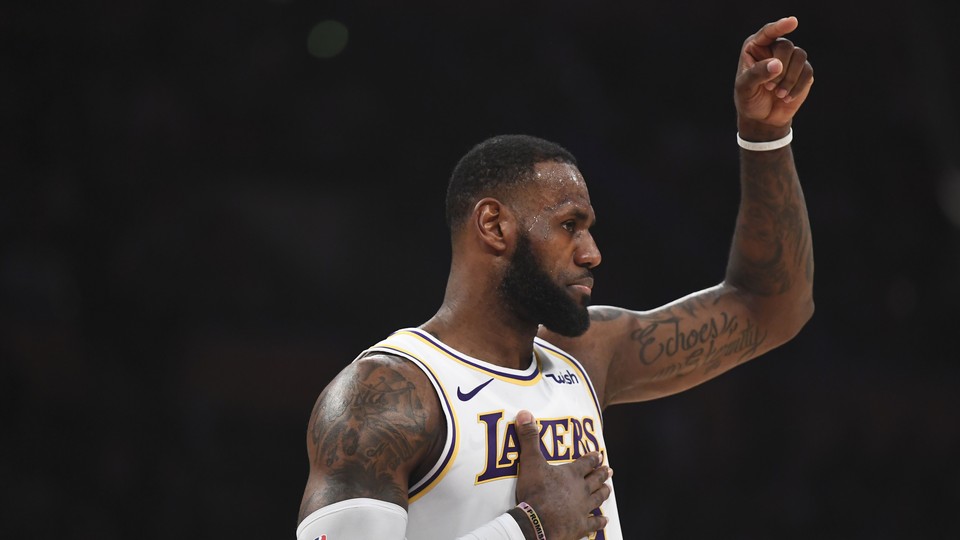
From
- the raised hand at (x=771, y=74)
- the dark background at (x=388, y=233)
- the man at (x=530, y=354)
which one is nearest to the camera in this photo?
the man at (x=530, y=354)

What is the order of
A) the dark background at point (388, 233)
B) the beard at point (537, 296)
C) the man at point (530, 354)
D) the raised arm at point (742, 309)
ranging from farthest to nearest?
1. the dark background at point (388, 233)
2. the raised arm at point (742, 309)
3. the beard at point (537, 296)
4. the man at point (530, 354)

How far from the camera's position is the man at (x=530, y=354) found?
7.23ft

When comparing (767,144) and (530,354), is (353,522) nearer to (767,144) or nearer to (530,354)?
(530,354)

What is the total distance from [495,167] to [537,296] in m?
0.35

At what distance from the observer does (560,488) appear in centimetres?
232

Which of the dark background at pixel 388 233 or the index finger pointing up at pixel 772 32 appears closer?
the index finger pointing up at pixel 772 32

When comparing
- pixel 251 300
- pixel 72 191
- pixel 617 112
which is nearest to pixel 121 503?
pixel 251 300

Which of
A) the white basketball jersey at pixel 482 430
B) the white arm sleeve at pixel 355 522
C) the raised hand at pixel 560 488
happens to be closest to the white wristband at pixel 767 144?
the white basketball jersey at pixel 482 430

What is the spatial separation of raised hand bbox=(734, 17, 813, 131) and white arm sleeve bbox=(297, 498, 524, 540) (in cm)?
145

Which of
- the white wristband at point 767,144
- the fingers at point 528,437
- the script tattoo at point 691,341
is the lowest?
the fingers at point 528,437

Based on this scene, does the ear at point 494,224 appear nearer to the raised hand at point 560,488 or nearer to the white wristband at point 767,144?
the raised hand at point 560,488

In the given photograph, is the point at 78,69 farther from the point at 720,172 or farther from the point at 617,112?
the point at 720,172

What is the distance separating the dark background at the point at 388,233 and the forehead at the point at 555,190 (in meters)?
3.06

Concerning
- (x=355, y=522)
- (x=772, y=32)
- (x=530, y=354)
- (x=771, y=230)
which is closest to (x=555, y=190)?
(x=530, y=354)
